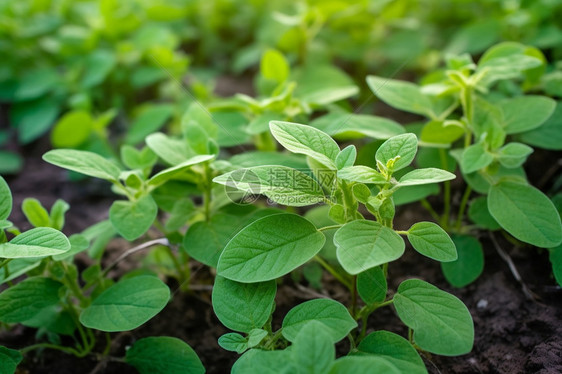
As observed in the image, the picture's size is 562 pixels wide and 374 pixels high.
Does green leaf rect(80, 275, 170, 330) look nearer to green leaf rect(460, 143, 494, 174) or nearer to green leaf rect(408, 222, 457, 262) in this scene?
green leaf rect(408, 222, 457, 262)

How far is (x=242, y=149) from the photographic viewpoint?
1.66m

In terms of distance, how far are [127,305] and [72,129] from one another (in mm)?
861

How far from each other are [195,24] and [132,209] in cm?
158

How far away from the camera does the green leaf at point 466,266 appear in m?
1.14

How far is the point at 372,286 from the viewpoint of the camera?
96 centimetres

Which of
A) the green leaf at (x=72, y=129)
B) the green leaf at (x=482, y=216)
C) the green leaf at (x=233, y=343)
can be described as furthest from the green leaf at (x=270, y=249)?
the green leaf at (x=72, y=129)

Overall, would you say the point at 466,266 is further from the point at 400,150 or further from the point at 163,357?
the point at 163,357

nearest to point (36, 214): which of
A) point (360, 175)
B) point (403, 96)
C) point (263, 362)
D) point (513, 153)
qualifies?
point (263, 362)

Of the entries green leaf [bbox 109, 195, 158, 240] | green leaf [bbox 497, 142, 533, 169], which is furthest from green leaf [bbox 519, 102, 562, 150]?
green leaf [bbox 109, 195, 158, 240]

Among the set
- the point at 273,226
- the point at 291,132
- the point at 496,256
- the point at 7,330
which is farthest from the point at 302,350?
the point at 7,330

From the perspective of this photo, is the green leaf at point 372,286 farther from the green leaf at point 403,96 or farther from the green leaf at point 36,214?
the green leaf at point 36,214

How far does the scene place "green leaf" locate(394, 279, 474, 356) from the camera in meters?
0.86

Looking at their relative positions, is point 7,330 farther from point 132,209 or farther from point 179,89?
point 179,89

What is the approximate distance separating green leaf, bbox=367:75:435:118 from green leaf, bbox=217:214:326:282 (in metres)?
0.49
